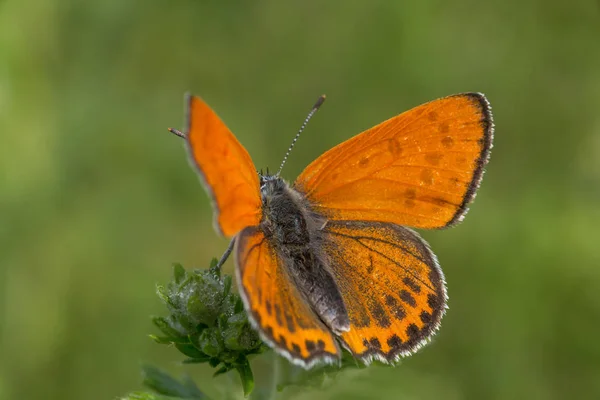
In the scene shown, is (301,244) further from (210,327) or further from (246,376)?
(246,376)

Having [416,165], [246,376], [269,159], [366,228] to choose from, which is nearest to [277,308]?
[246,376]

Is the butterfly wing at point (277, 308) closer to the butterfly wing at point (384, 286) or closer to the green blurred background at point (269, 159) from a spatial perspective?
the butterfly wing at point (384, 286)

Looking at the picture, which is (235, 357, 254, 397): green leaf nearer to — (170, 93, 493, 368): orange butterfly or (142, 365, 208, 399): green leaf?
(170, 93, 493, 368): orange butterfly

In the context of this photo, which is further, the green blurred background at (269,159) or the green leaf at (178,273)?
the green blurred background at (269,159)

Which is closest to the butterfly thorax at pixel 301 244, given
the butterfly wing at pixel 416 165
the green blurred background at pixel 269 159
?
the butterfly wing at pixel 416 165

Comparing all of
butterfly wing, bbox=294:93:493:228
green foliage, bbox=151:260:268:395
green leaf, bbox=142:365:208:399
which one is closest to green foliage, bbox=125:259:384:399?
green foliage, bbox=151:260:268:395

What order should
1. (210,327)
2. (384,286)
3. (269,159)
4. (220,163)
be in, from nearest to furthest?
(220,163), (210,327), (384,286), (269,159)
